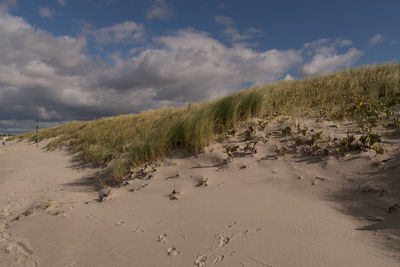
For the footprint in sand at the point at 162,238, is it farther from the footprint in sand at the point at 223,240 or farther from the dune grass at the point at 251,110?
the dune grass at the point at 251,110

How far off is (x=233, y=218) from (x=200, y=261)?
2.12 ft

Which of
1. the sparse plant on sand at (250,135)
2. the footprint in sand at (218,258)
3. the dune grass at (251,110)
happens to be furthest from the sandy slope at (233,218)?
the dune grass at (251,110)

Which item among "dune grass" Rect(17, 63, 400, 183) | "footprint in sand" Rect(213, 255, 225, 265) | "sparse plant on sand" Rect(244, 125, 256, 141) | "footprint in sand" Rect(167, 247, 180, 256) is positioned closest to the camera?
"footprint in sand" Rect(213, 255, 225, 265)

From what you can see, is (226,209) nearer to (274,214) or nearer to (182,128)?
(274,214)

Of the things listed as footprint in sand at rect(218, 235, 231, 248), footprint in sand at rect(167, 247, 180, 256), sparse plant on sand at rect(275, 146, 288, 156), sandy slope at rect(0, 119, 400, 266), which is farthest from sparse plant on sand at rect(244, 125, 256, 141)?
footprint in sand at rect(167, 247, 180, 256)

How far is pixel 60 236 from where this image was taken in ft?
7.95

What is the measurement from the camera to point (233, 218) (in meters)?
2.21

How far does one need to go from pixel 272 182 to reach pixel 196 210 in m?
1.15

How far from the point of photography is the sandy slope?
1.67m

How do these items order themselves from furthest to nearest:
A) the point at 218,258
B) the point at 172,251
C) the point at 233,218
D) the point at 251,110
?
1. the point at 251,110
2. the point at 233,218
3. the point at 172,251
4. the point at 218,258

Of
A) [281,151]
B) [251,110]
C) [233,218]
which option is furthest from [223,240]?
[251,110]

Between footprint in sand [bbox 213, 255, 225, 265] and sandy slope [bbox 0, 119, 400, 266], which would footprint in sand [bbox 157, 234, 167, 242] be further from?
footprint in sand [bbox 213, 255, 225, 265]

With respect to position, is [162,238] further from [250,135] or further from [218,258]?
[250,135]

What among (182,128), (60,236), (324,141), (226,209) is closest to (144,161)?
(182,128)
